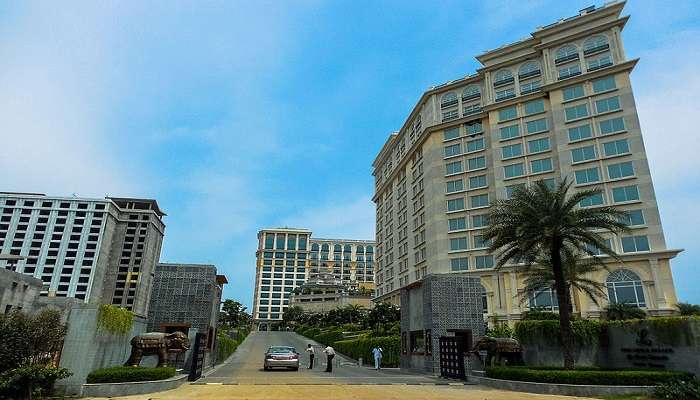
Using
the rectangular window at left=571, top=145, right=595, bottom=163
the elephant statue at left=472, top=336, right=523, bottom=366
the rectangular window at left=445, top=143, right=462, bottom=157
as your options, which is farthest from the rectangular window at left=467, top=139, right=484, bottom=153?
the elephant statue at left=472, top=336, right=523, bottom=366

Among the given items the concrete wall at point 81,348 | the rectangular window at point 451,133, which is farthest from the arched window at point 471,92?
the concrete wall at point 81,348

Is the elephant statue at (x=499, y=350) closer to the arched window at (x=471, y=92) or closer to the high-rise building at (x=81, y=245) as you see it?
the arched window at (x=471, y=92)

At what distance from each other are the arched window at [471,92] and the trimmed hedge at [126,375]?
57718 mm

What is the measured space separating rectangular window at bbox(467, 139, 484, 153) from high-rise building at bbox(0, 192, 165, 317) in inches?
3714

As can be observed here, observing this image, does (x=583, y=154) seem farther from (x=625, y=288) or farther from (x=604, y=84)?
(x=625, y=288)

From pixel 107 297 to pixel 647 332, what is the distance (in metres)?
122

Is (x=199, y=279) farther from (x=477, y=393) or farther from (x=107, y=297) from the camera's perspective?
(x=107, y=297)

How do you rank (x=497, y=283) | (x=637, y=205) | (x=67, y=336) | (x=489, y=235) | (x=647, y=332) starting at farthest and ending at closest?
(x=497, y=283) → (x=637, y=205) → (x=489, y=235) → (x=647, y=332) → (x=67, y=336)

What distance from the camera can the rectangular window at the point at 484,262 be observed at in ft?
177

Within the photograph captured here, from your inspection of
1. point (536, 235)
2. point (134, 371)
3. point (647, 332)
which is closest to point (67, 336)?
point (134, 371)

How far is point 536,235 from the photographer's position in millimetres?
20953

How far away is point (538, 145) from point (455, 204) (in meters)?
13.3

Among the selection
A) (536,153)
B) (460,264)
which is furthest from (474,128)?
(460,264)

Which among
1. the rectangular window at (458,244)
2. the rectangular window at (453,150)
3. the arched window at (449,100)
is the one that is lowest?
the rectangular window at (458,244)
